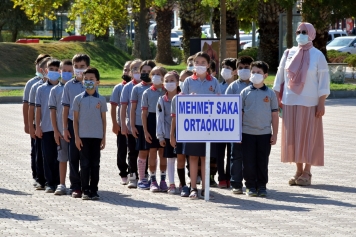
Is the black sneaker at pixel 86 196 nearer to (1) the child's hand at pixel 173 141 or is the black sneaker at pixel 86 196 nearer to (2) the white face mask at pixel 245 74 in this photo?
(1) the child's hand at pixel 173 141

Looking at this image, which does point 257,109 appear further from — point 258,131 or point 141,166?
point 141,166

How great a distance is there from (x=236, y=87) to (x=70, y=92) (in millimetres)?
2022

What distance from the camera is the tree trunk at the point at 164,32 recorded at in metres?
44.2

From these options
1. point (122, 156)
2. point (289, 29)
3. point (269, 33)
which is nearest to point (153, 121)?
point (122, 156)

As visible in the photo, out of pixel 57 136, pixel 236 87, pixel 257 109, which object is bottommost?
pixel 57 136

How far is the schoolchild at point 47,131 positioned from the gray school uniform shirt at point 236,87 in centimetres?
208

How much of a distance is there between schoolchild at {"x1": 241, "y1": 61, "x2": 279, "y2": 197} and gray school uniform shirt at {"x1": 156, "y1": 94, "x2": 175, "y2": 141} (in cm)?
89

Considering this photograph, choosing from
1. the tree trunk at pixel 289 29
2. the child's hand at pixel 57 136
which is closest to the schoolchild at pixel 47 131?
the child's hand at pixel 57 136

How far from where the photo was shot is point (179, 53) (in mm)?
49406

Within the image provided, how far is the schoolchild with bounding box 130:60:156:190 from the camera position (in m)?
10.9

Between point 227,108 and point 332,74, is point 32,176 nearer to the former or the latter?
point 227,108

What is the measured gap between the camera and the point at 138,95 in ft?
35.7

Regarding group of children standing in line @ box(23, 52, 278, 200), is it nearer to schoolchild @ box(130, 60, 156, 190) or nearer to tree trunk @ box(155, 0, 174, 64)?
schoolchild @ box(130, 60, 156, 190)

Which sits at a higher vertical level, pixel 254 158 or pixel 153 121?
pixel 153 121
